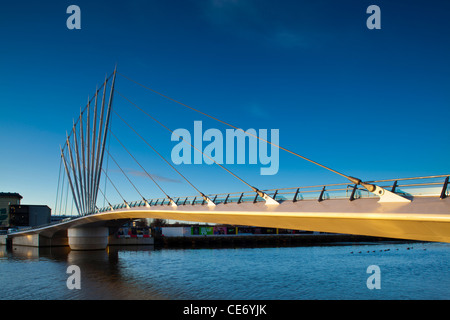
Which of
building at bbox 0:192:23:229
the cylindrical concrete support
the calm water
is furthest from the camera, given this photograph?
building at bbox 0:192:23:229

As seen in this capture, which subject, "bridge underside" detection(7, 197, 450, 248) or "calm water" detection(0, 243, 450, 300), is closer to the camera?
"bridge underside" detection(7, 197, 450, 248)

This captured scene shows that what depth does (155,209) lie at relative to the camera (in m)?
32.5

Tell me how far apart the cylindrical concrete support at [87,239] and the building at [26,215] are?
56.5m

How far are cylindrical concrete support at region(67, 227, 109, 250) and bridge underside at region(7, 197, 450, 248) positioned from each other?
4030 centimetres

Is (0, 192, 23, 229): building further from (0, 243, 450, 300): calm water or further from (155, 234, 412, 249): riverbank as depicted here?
(0, 243, 450, 300): calm water

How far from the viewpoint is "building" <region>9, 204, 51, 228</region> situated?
105 metres

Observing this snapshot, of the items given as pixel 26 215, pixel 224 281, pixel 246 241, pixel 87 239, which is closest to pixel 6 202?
pixel 26 215

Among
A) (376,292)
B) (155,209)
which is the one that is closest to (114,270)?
(155,209)

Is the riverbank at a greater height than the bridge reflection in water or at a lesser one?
lesser

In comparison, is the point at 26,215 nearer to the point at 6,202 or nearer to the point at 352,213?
the point at 6,202

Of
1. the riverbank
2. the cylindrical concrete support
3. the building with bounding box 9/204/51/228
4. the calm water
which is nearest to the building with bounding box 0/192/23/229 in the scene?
the building with bounding box 9/204/51/228

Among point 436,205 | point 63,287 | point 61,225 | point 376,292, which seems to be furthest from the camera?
point 61,225
